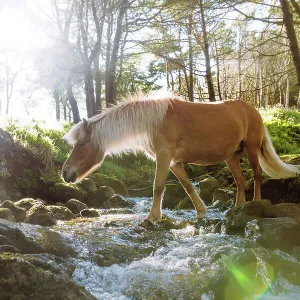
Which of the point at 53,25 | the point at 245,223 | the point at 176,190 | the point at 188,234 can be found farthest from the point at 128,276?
the point at 53,25

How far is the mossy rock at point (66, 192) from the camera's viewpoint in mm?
8258

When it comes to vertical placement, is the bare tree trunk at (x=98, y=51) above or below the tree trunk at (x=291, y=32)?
above

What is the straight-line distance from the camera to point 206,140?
5.25 m

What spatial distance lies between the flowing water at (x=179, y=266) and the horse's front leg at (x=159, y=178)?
465mm

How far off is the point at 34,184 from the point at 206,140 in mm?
5064

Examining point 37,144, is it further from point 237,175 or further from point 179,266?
point 179,266

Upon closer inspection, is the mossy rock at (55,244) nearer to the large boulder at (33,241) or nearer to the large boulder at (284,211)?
the large boulder at (33,241)

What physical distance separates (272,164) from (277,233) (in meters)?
2.71

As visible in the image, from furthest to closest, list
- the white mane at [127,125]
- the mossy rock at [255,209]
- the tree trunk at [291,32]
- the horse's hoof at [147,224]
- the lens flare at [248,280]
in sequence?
the tree trunk at [291,32], the white mane at [127,125], the horse's hoof at [147,224], the mossy rock at [255,209], the lens flare at [248,280]

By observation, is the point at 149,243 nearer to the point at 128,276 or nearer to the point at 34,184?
the point at 128,276

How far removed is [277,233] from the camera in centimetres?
365

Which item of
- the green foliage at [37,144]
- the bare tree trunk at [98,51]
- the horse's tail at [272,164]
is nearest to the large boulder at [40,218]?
the horse's tail at [272,164]

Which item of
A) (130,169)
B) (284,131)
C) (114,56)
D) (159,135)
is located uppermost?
(114,56)

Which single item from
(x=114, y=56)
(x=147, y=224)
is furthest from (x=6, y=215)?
(x=114, y=56)
